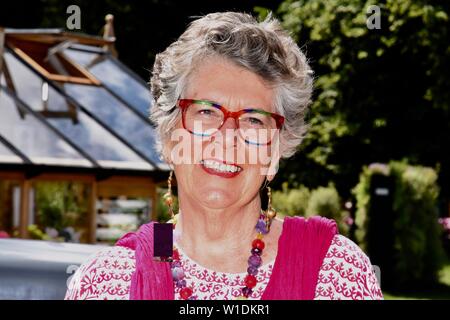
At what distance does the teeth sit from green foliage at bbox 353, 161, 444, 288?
457 inches

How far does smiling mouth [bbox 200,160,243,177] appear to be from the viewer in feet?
5.42

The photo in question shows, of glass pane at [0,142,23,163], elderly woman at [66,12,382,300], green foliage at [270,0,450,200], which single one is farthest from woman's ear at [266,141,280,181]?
green foliage at [270,0,450,200]

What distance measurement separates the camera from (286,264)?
1.64 m

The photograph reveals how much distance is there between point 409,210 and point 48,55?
671cm

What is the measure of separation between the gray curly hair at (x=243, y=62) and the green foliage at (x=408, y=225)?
Result: 452 inches

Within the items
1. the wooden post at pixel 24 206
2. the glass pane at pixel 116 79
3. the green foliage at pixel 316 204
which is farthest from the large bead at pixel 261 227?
the glass pane at pixel 116 79

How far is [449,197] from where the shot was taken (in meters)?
19.0

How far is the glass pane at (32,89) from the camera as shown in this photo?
1221cm

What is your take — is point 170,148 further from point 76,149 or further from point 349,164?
point 349,164

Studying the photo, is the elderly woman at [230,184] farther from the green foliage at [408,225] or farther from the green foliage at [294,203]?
the green foliage at [294,203]

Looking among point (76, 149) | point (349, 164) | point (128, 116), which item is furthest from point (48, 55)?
point (349, 164)

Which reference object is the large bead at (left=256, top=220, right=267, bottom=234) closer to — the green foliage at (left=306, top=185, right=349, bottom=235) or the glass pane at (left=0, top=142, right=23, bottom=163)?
the glass pane at (left=0, top=142, right=23, bottom=163)

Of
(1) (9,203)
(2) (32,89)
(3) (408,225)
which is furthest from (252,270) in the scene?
(3) (408,225)

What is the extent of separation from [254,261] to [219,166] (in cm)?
22
